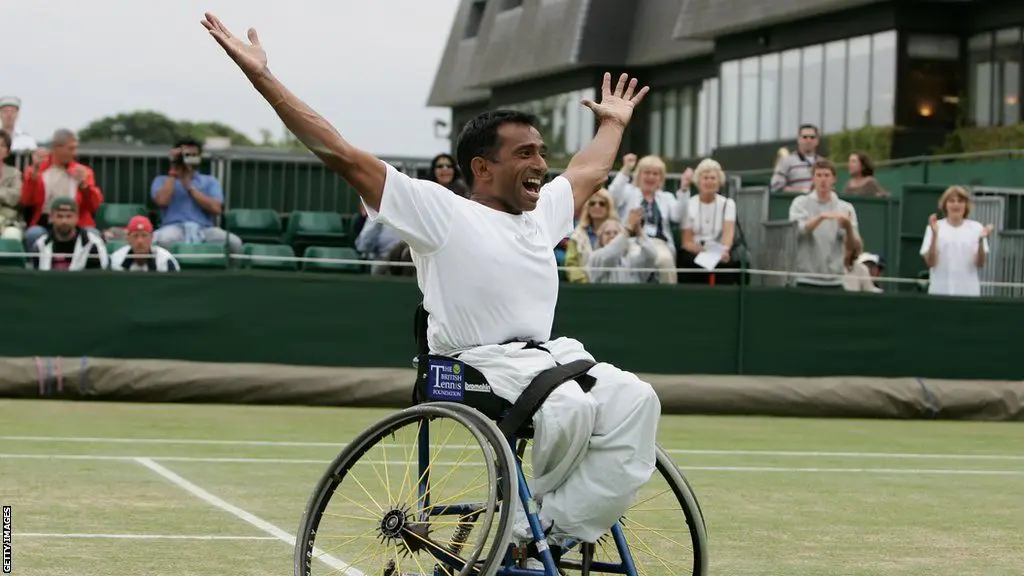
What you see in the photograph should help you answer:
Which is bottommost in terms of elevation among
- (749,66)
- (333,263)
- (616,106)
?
(333,263)

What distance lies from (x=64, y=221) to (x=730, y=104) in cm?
2937

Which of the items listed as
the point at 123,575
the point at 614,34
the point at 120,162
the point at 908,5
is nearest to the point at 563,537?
the point at 123,575

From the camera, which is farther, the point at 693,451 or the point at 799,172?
the point at 799,172

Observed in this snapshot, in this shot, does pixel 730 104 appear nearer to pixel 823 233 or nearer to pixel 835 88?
pixel 835 88

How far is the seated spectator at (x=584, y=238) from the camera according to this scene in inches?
626

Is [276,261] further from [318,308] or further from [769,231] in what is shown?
[769,231]

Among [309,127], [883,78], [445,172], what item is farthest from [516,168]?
[883,78]

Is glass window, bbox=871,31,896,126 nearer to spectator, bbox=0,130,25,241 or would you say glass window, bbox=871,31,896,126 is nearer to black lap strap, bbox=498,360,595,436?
spectator, bbox=0,130,25,241

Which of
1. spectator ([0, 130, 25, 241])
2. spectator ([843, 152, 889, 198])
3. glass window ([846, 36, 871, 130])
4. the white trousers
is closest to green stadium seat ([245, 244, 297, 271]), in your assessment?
spectator ([0, 130, 25, 241])

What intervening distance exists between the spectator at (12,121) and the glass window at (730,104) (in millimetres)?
27186

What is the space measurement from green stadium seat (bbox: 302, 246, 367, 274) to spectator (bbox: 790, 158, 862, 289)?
4.00 m

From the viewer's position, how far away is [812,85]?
39.6m

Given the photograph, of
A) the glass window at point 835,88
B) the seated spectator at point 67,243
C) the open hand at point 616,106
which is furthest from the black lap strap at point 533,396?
the glass window at point 835,88

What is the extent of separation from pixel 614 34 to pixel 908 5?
40.2ft
